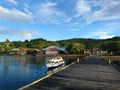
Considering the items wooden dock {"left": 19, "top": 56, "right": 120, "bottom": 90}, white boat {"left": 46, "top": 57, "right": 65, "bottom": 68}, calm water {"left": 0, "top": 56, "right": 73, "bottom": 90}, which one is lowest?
calm water {"left": 0, "top": 56, "right": 73, "bottom": 90}

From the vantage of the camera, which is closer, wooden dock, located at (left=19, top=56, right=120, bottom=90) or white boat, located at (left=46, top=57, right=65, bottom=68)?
wooden dock, located at (left=19, top=56, right=120, bottom=90)

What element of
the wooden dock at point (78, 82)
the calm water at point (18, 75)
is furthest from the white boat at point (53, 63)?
the wooden dock at point (78, 82)

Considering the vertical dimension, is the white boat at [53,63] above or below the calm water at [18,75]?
above

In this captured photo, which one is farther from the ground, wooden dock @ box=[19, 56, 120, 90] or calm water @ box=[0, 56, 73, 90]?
wooden dock @ box=[19, 56, 120, 90]

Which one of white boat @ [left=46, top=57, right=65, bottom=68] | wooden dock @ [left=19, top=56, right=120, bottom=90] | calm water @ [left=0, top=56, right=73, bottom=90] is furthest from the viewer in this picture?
white boat @ [left=46, top=57, right=65, bottom=68]

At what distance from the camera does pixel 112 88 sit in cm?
2541

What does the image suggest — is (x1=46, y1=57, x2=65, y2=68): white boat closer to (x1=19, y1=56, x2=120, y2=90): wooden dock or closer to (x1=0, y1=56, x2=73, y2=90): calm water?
(x1=0, y1=56, x2=73, y2=90): calm water

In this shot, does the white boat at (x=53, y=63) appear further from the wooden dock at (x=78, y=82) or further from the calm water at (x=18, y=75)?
the wooden dock at (x=78, y=82)

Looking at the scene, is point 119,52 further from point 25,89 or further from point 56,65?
point 25,89

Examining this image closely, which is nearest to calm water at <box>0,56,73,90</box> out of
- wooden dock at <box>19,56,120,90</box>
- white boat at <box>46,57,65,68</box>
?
white boat at <box>46,57,65,68</box>

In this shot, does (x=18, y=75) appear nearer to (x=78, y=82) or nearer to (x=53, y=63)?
(x=53, y=63)

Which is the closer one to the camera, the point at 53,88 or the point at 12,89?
the point at 53,88

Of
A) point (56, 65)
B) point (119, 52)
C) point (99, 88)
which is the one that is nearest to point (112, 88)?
point (99, 88)

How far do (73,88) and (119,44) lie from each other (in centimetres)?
17528
